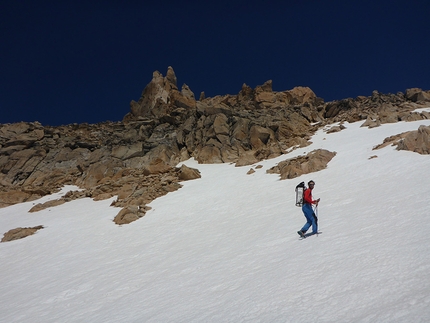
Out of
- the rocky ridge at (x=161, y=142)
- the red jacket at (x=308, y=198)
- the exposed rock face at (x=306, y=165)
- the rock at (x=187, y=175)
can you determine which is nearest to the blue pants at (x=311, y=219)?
the red jacket at (x=308, y=198)

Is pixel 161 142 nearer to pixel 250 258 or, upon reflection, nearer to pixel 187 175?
pixel 187 175

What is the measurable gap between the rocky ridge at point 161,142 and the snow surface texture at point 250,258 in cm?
1053

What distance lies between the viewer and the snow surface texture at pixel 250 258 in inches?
212

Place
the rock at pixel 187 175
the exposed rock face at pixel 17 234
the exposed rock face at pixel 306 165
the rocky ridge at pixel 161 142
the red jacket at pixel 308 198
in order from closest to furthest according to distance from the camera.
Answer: the red jacket at pixel 308 198 < the exposed rock face at pixel 17 234 < the exposed rock face at pixel 306 165 < the rock at pixel 187 175 < the rocky ridge at pixel 161 142

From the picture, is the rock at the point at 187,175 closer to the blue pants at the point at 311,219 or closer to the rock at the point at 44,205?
the rock at the point at 44,205

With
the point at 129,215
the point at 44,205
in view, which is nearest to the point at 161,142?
the point at 44,205

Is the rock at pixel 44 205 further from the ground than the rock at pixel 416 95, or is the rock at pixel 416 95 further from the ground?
the rock at pixel 416 95

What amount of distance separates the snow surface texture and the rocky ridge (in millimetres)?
10535

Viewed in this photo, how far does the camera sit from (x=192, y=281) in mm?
8750

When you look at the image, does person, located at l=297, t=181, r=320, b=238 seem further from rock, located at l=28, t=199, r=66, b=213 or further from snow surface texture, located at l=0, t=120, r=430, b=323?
rock, located at l=28, t=199, r=66, b=213

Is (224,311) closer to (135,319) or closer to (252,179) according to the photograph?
(135,319)

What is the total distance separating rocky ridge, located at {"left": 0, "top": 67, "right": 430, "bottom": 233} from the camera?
35.8 m

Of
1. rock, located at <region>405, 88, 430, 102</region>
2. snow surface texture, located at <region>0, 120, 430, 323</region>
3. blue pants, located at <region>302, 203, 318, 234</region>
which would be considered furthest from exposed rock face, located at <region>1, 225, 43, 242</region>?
rock, located at <region>405, 88, 430, 102</region>

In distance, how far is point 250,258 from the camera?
9375 mm
